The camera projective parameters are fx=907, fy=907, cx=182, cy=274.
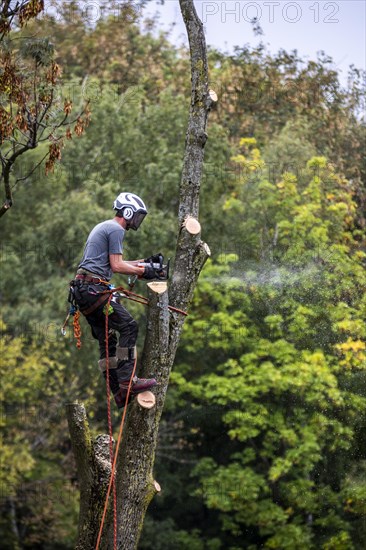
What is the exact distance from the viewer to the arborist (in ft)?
25.5

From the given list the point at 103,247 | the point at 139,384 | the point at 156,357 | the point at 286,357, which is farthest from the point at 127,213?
the point at 286,357

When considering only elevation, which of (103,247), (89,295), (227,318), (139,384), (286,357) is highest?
(103,247)

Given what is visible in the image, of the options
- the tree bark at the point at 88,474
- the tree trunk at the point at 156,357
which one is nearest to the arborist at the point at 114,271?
the tree trunk at the point at 156,357

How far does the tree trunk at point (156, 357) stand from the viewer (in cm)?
771

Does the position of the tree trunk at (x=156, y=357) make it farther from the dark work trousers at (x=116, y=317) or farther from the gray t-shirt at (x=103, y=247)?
the gray t-shirt at (x=103, y=247)

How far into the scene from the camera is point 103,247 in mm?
7828

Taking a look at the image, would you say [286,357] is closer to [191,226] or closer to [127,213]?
[191,226]

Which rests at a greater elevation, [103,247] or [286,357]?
[103,247]

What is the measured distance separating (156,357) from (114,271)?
0.82 m

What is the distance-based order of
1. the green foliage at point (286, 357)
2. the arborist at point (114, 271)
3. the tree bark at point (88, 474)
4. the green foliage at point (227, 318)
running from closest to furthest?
the arborist at point (114, 271), the tree bark at point (88, 474), the green foliage at point (286, 357), the green foliage at point (227, 318)

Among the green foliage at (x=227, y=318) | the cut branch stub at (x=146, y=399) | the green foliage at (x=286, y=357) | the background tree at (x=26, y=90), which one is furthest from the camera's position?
the green foliage at (x=227, y=318)

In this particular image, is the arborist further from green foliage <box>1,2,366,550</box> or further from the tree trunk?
green foliage <box>1,2,366,550</box>

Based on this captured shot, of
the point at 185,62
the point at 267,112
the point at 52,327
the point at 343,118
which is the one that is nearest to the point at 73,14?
the point at 185,62

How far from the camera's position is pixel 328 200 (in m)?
20.8
